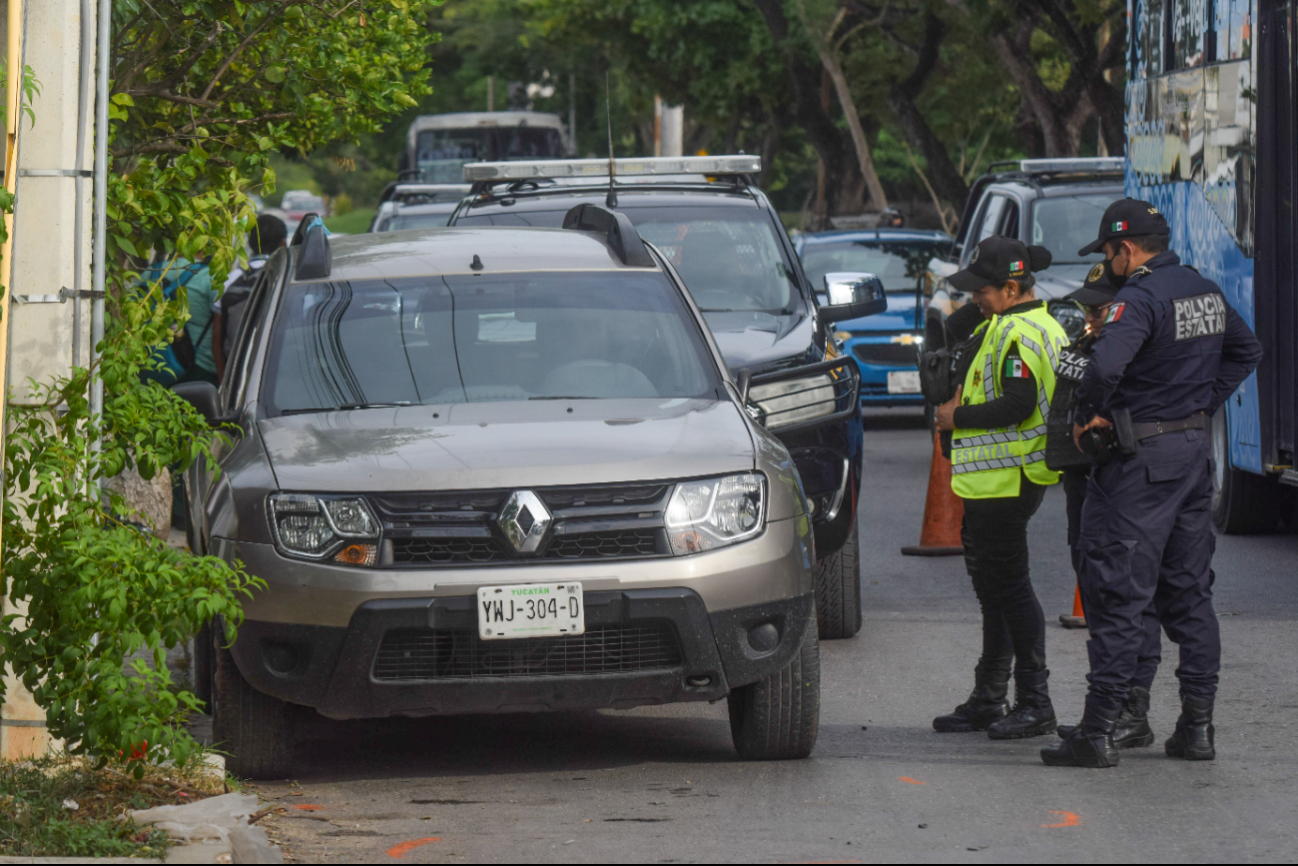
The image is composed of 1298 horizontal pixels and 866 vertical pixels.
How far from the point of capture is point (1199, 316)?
617cm

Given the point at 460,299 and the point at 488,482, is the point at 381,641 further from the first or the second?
the point at 460,299

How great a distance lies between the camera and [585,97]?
2128 inches

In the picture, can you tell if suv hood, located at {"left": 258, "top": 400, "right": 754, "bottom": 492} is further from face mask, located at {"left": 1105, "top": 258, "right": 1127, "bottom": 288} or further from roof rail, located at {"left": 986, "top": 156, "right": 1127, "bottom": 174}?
roof rail, located at {"left": 986, "top": 156, "right": 1127, "bottom": 174}

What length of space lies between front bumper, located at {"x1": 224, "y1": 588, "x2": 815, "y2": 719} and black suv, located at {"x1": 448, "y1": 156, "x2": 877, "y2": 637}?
4.41 feet

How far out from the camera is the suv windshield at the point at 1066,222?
1423 cm

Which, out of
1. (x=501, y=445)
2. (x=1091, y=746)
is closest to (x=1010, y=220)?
(x=1091, y=746)

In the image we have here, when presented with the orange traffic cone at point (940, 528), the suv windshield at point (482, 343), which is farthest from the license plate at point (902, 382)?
the suv windshield at point (482, 343)

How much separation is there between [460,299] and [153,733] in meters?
2.23

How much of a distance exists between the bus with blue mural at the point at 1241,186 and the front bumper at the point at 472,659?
497cm

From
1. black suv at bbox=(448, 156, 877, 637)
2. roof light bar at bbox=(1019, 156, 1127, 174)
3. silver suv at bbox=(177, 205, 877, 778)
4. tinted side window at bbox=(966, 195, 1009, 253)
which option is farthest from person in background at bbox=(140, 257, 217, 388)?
roof light bar at bbox=(1019, 156, 1127, 174)

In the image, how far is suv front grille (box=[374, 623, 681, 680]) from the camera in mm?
5672

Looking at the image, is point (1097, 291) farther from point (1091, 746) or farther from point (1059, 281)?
point (1059, 281)

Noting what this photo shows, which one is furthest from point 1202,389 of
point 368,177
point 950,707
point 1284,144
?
point 368,177

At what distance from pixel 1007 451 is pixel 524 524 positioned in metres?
1.84
